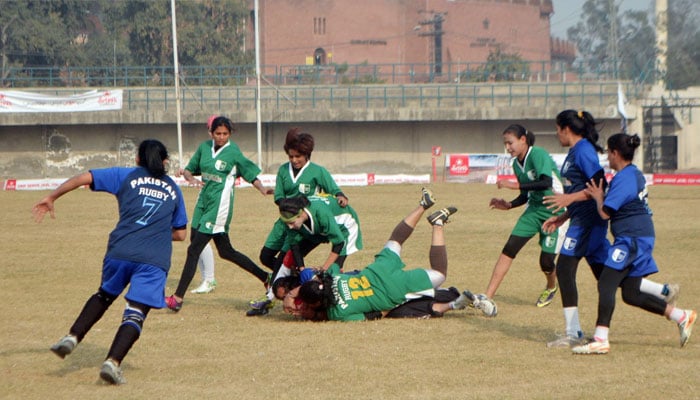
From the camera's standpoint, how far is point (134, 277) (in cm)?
727

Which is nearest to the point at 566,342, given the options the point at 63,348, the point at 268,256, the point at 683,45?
the point at 268,256

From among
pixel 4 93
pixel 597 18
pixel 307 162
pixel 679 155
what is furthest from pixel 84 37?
pixel 307 162

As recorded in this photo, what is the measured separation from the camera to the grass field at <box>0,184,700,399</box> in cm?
688

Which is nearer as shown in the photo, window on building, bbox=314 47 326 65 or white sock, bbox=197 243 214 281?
white sock, bbox=197 243 214 281

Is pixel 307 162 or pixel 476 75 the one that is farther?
pixel 476 75

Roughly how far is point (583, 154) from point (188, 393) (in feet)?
12.9

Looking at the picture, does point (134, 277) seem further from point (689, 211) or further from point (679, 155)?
point (679, 155)

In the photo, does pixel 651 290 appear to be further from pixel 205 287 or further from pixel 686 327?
pixel 205 287

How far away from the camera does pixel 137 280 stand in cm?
725

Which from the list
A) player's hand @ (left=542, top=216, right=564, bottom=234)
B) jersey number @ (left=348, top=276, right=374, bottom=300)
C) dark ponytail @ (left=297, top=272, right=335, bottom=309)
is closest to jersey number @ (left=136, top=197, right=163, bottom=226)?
dark ponytail @ (left=297, top=272, right=335, bottom=309)

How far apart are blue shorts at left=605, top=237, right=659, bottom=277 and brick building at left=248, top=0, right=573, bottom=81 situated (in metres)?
57.9

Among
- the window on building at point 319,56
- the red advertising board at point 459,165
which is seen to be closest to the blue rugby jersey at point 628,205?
the red advertising board at point 459,165

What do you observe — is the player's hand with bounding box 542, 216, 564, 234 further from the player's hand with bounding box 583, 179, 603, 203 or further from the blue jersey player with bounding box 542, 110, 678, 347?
the player's hand with bounding box 583, 179, 603, 203

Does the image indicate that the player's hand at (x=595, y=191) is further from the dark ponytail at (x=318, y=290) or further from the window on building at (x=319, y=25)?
the window on building at (x=319, y=25)
